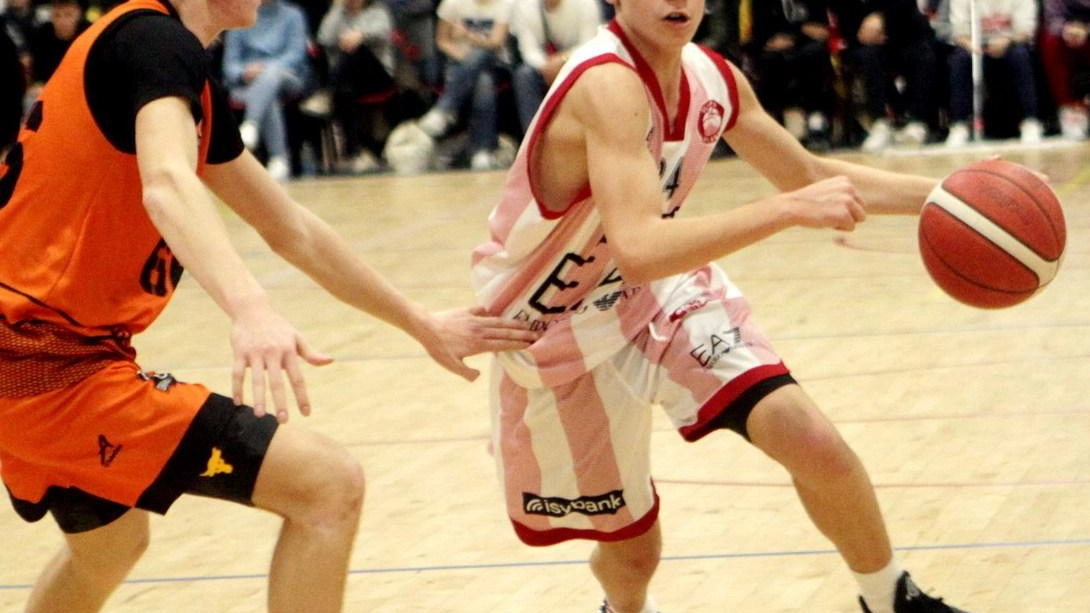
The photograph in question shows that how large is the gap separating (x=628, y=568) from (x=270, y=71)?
10.9 metres

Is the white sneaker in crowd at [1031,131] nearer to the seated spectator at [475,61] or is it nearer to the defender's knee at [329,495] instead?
the seated spectator at [475,61]

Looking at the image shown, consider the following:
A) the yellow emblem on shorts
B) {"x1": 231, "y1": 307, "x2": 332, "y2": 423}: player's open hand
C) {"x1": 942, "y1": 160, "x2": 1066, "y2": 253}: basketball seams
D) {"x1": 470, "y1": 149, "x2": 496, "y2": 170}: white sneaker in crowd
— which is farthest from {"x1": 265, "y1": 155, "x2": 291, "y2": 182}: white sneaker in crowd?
{"x1": 231, "y1": 307, "x2": 332, "y2": 423}: player's open hand

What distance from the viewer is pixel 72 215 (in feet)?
10.3

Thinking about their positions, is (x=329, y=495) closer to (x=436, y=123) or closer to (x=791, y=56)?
(x=791, y=56)

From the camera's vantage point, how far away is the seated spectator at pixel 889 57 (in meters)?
13.9

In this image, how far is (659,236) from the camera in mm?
3354

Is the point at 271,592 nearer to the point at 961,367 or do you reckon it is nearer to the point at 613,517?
the point at 613,517

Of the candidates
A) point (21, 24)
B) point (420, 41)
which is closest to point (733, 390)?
point (420, 41)

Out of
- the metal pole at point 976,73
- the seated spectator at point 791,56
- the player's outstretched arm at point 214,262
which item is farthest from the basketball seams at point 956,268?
the seated spectator at point 791,56

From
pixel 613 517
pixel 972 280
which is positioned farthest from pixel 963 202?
pixel 613 517

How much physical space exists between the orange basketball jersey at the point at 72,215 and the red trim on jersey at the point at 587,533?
125 cm

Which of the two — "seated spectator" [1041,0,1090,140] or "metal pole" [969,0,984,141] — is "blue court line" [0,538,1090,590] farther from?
"seated spectator" [1041,0,1090,140]

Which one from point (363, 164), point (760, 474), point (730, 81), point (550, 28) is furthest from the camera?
point (363, 164)

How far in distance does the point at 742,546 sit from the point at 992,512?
2.49 ft
